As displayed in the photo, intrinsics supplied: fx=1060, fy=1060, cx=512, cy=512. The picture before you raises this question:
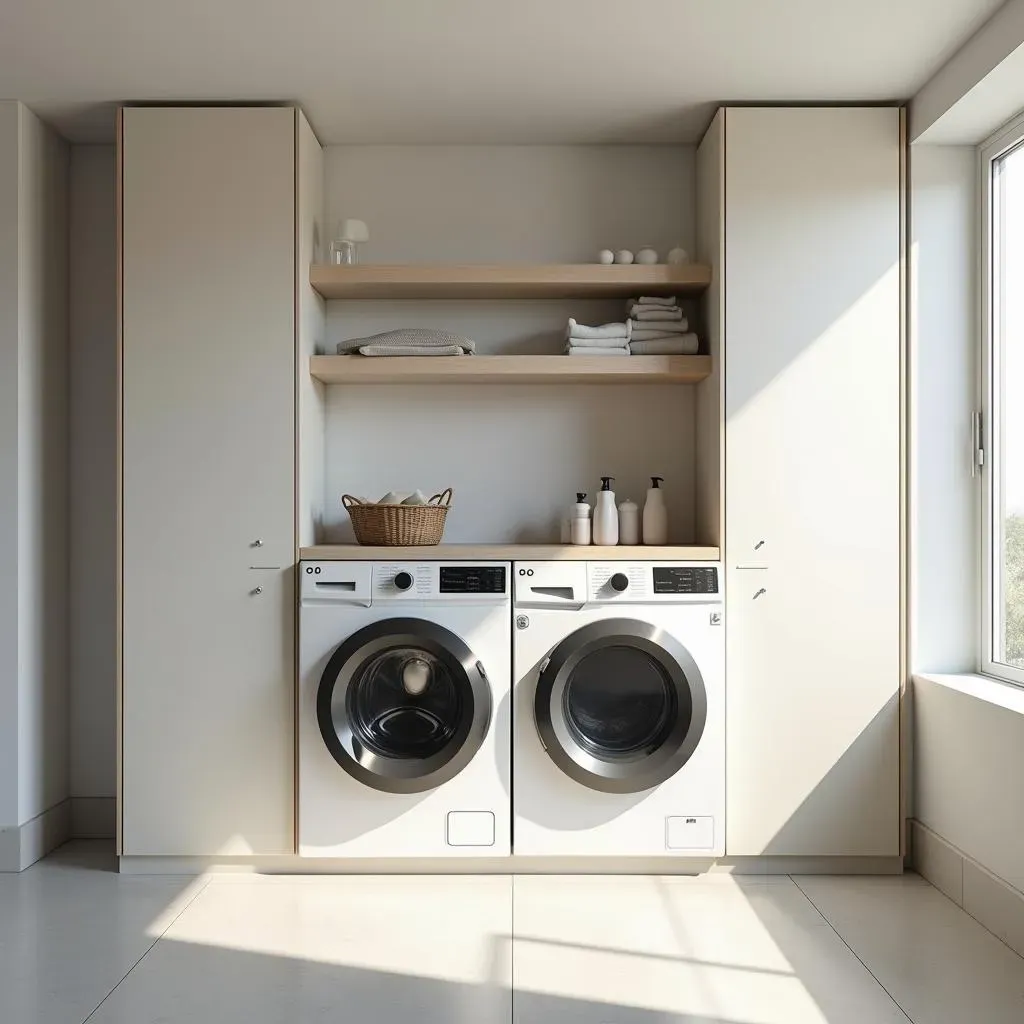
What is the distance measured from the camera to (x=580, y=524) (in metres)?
3.39

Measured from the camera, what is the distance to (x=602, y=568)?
325 centimetres

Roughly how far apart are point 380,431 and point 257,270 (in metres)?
0.71

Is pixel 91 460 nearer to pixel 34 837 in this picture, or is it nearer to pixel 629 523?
pixel 34 837

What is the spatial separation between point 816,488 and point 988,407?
0.57m

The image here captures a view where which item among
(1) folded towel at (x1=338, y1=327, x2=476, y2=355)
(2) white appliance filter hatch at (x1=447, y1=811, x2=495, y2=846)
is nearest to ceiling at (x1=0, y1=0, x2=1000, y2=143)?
(1) folded towel at (x1=338, y1=327, x2=476, y2=355)

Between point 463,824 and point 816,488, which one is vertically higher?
point 816,488

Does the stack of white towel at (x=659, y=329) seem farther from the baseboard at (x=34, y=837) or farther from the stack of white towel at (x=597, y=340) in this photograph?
the baseboard at (x=34, y=837)

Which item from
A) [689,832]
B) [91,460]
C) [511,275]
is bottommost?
[689,832]

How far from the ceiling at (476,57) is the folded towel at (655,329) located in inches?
26.0

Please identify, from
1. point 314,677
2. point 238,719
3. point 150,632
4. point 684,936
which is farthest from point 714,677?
point 150,632

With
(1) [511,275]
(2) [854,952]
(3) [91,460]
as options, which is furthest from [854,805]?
(3) [91,460]

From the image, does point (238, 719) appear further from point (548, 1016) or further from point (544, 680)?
point (548, 1016)

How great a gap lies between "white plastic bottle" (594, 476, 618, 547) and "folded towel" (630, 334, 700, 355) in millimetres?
435

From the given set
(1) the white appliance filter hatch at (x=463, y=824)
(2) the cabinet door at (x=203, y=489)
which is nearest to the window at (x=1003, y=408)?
(1) the white appliance filter hatch at (x=463, y=824)
